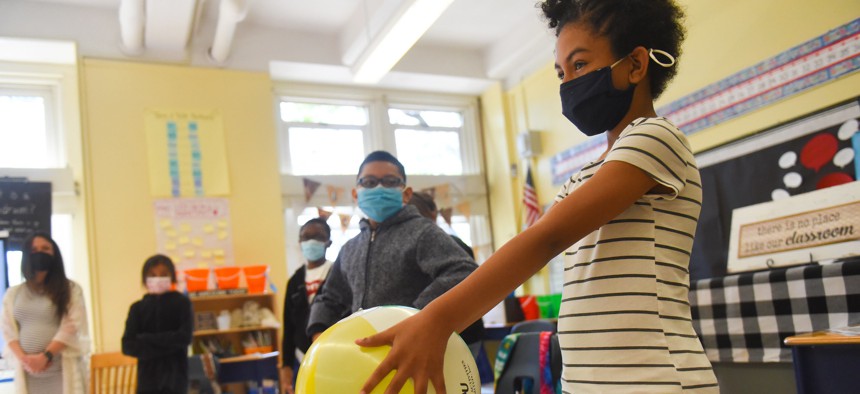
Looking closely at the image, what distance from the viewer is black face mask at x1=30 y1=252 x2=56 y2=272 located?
13.3 feet

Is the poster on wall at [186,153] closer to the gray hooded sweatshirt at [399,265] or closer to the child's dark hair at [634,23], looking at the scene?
the gray hooded sweatshirt at [399,265]

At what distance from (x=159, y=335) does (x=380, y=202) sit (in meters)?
2.26

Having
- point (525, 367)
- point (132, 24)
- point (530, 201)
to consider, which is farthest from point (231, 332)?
point (525, 367)

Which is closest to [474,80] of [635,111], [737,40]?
[737,40]

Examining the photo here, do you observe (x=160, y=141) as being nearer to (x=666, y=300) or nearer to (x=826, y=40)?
(x=826, y=40)

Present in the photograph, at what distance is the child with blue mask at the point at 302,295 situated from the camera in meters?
3.12

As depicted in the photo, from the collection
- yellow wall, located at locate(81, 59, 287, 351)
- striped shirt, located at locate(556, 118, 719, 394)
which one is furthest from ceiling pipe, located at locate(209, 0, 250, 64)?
striped shirt, located at locate(556, 118, 719, 394)

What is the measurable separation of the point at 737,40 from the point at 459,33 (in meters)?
3.01

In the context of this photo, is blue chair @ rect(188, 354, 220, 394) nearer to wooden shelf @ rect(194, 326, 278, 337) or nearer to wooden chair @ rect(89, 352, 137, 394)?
wooden chair @ rect(89, 352, 137, 394)

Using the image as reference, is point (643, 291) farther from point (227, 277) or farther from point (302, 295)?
point (227, 277)

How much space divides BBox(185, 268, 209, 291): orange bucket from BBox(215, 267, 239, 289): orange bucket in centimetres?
10

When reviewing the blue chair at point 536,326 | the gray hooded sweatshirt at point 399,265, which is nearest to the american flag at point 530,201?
the blue chair at point 536,326

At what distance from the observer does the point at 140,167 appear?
20.0 ft

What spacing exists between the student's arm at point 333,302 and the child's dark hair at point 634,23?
1323 millimetres
